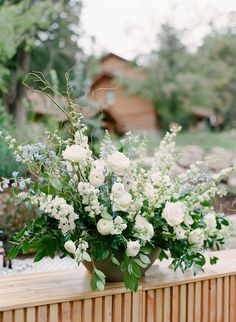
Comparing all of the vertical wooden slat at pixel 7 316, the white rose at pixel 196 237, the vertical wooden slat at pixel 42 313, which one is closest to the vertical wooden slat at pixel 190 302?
the white rose at pixel 196 237

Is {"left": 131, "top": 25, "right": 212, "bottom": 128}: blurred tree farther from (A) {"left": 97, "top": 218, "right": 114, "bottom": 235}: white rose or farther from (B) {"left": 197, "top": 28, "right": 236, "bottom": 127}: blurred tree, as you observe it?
(A) {"left": 97, "top": 218, "right": 114, "bottom": 235}: white rose

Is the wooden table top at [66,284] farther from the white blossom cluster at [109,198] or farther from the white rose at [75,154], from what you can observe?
the white rose at [75,154]

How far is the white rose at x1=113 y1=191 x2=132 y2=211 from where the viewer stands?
81.5 inches

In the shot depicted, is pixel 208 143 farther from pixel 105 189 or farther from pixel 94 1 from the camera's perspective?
pixel 105 189

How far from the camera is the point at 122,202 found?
207cm

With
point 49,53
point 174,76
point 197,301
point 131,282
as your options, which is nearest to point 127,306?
point 131,282

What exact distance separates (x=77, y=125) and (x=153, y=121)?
63.2 ft

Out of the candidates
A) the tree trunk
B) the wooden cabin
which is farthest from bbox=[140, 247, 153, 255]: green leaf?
the wooden cabin

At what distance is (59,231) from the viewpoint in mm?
2154

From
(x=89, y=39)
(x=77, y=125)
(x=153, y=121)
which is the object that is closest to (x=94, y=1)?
(x=89, y=39)

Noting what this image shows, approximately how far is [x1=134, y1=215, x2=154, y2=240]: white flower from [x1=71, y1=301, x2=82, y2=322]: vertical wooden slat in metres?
0.35

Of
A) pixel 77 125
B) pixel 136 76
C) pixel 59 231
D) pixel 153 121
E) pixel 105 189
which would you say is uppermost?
pixel 136 76

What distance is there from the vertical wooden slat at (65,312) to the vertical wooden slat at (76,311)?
2cm

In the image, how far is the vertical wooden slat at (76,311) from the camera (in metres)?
2.04
